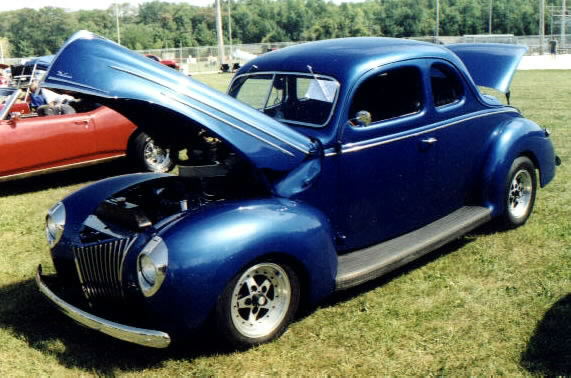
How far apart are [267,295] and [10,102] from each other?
5.98m

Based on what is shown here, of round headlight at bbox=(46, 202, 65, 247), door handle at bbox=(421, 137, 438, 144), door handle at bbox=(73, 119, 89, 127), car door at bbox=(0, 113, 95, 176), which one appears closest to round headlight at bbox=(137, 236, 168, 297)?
round headlight at bbox=(46, 202, 65, 247)

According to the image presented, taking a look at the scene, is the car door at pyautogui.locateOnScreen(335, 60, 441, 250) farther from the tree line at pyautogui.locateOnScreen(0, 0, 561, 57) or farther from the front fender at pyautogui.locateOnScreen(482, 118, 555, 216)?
the tree line at pyautogui.locateOnScreen(0, 0, 561, 57)

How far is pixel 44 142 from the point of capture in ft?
27.2

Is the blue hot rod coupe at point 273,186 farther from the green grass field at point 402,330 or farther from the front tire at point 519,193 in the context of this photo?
the green grass field at point 402,330

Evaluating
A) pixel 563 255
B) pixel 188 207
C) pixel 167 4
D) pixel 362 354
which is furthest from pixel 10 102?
pixel 167 4

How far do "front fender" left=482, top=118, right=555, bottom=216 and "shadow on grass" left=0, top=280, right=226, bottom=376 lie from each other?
9.49 ft

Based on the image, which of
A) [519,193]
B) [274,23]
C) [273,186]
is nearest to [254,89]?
[273,186]

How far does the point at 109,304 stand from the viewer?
12.4 ft

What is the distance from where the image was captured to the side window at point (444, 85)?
5.09m

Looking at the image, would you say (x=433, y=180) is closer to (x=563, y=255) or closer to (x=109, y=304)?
(x=563, y=255)

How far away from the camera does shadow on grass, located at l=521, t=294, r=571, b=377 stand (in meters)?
3.59

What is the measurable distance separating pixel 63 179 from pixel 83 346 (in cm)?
580

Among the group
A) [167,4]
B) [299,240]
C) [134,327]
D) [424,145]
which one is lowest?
[134,327]

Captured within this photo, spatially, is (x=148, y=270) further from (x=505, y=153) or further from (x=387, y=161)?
(x=505, y=153)
